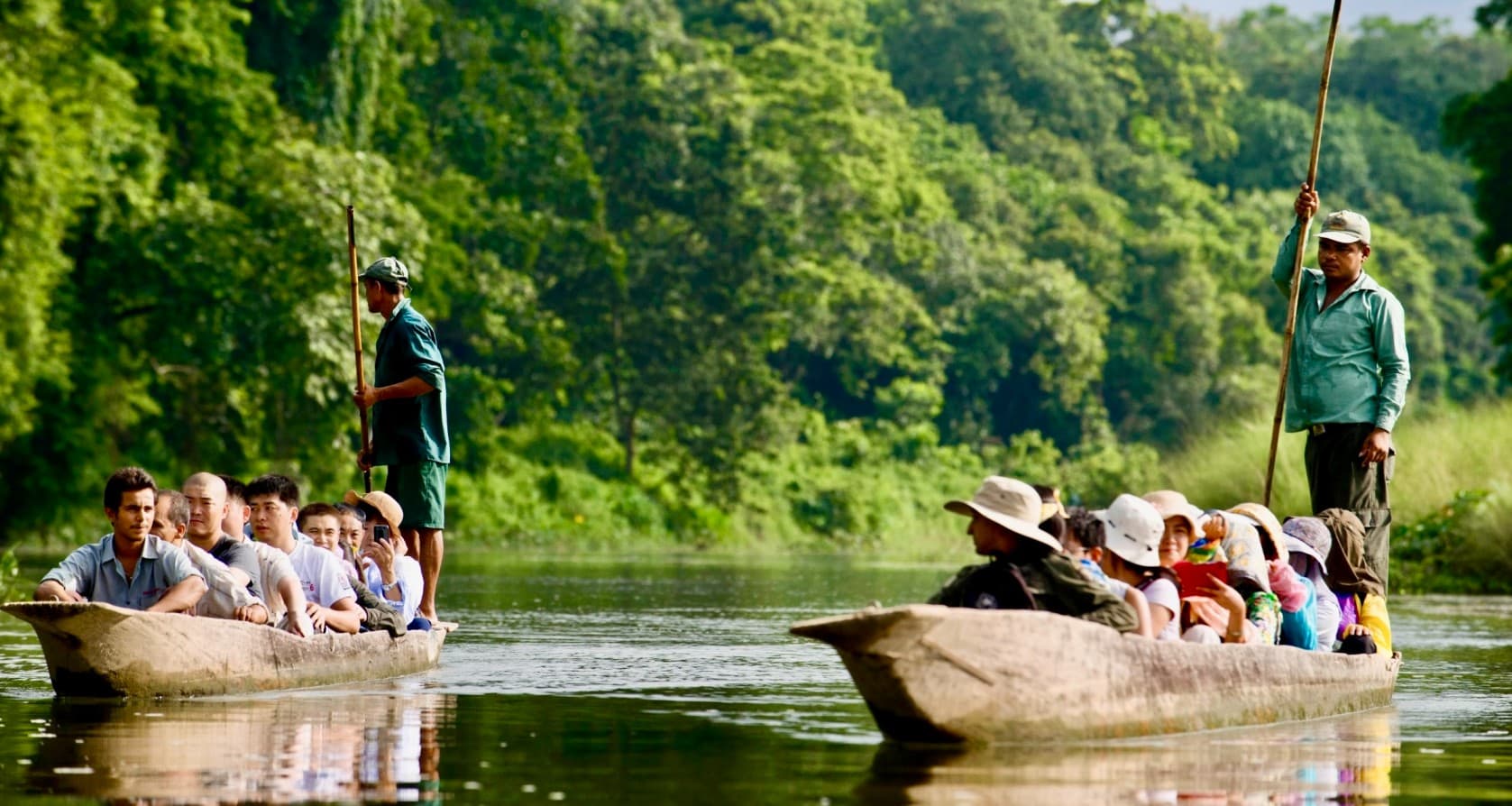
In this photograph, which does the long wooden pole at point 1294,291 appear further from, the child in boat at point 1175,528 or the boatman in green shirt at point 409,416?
the boatman in green shirt at point 409,416

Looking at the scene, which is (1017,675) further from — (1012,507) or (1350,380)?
(1350,380)

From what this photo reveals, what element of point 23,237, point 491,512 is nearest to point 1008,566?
point 23,237

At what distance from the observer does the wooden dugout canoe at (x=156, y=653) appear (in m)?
10.1

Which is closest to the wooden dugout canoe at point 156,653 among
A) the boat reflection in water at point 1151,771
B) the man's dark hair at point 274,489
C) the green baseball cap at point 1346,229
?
the man's dark hair at point 274,489

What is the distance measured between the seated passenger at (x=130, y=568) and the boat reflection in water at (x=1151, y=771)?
325 cm

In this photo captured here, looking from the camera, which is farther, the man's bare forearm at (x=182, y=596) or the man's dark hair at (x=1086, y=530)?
the man's bare forearm at (x=182, y=596)

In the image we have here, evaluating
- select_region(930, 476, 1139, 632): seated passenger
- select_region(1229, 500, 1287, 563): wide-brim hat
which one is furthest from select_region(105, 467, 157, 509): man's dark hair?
select_region(1229, 500, 1287, 563): wide-brim hat

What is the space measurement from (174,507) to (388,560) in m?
2.05

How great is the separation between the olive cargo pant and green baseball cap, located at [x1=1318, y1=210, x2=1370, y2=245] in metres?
0.89

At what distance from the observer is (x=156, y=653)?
33.9 ft

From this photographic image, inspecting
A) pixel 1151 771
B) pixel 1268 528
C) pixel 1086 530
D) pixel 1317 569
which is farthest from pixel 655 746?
pixel 1317 569

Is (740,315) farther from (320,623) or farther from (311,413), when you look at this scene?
(320,623)

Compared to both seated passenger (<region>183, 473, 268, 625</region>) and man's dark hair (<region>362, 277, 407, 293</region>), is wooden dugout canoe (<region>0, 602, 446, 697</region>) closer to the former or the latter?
seated passenger (<region>183, 473, 268, 625</region>)

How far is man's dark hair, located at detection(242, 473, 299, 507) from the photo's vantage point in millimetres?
11680
